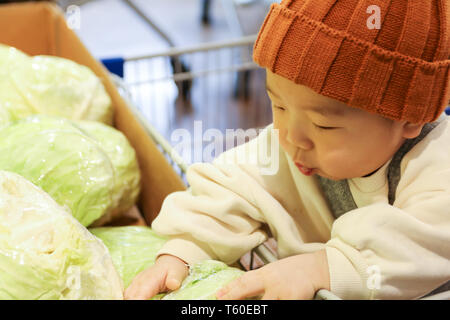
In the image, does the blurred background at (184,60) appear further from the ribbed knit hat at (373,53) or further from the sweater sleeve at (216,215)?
the ribbed knit hat at (373,53)

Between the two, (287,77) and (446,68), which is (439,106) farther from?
(287,77)

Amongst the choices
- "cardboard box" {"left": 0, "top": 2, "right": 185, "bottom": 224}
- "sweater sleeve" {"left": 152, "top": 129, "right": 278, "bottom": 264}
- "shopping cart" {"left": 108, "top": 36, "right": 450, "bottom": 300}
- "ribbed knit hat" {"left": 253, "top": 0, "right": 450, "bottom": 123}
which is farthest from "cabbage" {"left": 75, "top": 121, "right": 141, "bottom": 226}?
"ribbed knit hat" {"left": 253, "top": 0, "right": 450, "bottom": 123}

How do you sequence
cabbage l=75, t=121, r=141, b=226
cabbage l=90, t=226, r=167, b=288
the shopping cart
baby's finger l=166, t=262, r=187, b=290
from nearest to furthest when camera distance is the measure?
baby's finger l=166, t=262, r=187, b=290
cabbage l=90, t=226, r=167, b=288
cabbage l=75, t=121, r=141, b=226
the shopping cart

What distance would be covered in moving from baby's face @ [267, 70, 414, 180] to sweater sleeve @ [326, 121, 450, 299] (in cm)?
7

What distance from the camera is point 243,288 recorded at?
60 centimetres

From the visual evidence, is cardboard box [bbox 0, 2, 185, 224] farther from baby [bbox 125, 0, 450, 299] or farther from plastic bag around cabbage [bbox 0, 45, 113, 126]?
baby [bbox 125, 0, 450, 299]

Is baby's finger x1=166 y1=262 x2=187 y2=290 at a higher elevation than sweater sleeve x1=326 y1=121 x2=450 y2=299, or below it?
below

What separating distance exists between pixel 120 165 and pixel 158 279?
1.30ft

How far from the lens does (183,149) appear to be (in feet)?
4.68

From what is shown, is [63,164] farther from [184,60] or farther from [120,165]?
[184,60]

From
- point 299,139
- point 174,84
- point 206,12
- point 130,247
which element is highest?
point 299,139

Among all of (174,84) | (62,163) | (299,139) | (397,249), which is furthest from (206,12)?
(397,249)

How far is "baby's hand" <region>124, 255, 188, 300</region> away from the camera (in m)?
0.65

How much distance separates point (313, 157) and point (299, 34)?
6.5 inches
